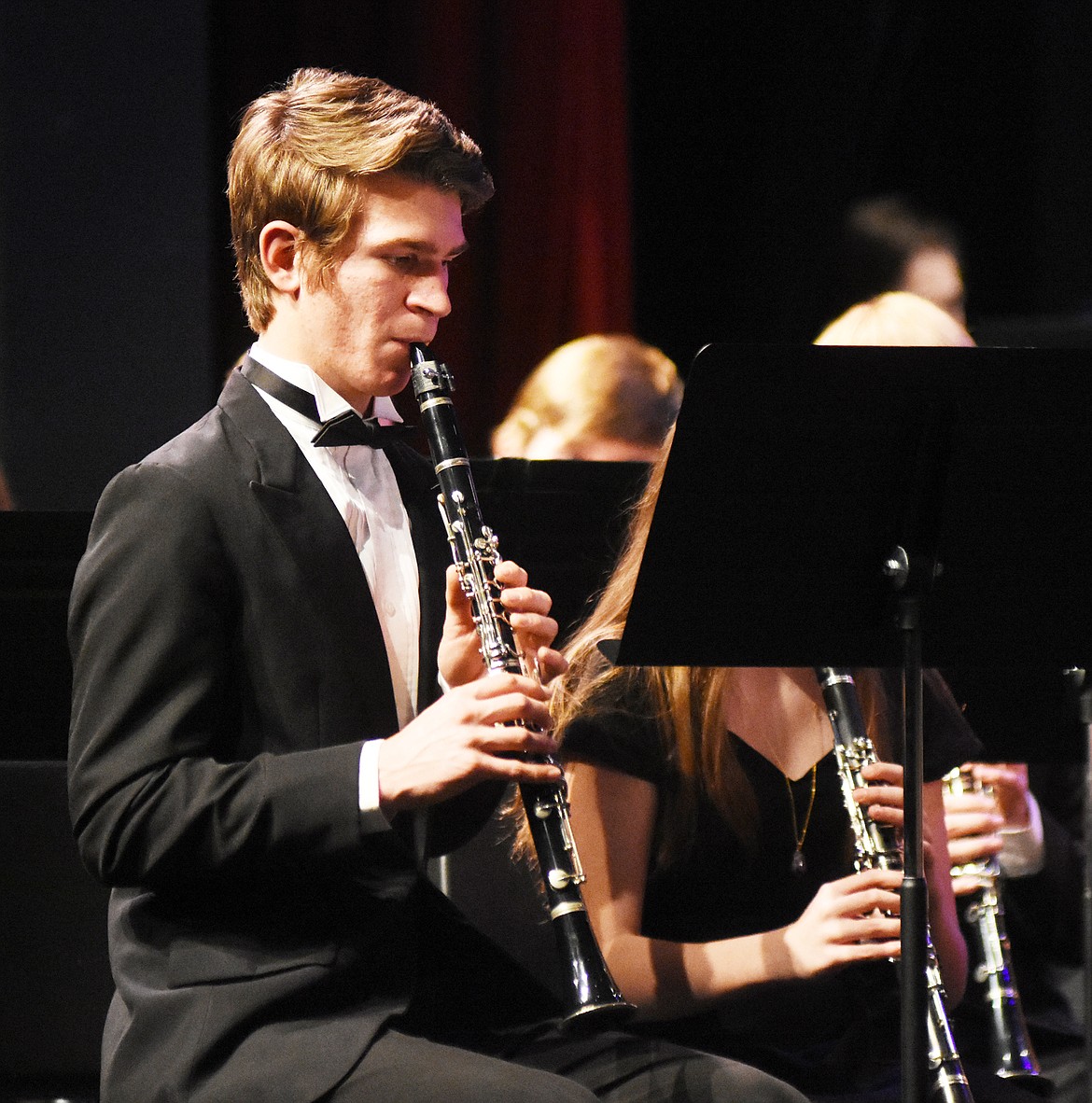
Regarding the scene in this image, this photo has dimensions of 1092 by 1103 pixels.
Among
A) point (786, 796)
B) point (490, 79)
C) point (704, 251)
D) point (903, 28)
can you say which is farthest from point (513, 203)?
point (786, 796)

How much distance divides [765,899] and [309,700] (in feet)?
2.32

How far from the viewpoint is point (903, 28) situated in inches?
188

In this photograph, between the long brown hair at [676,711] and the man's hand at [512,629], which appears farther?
the long brown hair at [676,711]

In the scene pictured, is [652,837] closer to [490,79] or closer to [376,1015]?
[376,1015]

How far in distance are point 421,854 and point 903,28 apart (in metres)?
3.74

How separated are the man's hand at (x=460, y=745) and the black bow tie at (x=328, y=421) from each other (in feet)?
1.06

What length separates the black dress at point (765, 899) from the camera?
6.39 feet

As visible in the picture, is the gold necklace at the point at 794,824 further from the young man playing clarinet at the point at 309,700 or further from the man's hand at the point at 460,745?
the man's hand at the point at 460,745

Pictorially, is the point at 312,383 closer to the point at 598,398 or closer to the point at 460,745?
the point at 460,745

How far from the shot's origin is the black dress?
195 cm

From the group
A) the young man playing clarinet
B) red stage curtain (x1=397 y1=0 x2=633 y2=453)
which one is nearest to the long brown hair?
the young man playing clarinet

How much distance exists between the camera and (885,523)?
1605 mm

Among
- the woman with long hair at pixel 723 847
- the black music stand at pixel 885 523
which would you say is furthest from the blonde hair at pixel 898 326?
the black music stand at pixel 885 523

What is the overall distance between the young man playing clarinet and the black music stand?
0.19m
